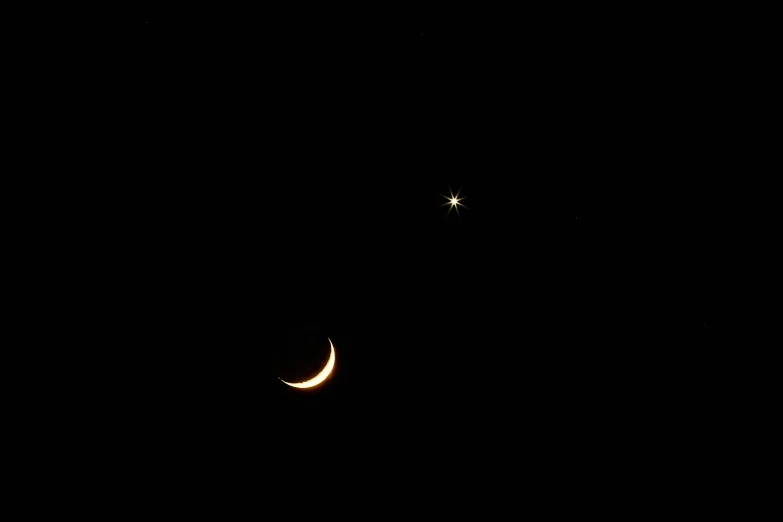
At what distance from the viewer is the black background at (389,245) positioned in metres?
2.41

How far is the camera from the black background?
7.92 ft

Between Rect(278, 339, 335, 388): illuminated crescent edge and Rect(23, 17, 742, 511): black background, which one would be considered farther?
Rect(23, 17, 742, 511): black background

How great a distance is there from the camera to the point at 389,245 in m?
3.18

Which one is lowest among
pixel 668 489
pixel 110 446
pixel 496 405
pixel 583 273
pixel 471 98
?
pixel 110 446

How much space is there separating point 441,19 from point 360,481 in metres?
3.44

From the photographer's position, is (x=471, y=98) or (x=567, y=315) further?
(x=567, y=315)

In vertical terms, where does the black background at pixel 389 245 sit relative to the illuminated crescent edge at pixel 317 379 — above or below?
above

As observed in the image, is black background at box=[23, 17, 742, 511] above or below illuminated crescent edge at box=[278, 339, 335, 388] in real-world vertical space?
above

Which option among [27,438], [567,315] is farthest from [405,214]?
[27,438]

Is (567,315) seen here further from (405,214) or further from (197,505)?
(197,505)

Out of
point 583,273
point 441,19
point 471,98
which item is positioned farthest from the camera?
point 583,273

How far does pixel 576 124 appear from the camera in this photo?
2.65 m

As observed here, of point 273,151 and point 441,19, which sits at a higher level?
point 441,19

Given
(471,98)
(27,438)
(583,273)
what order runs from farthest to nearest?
(583,273) < (27,438) < (471,98)
